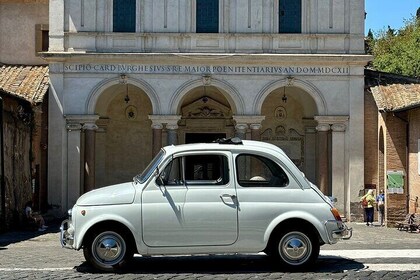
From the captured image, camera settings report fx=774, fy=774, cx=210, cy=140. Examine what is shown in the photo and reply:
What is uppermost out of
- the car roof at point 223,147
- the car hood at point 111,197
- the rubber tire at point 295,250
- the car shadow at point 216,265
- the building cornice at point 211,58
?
the building cornice at point 211,58

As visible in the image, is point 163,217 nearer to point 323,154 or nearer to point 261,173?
point 261,173

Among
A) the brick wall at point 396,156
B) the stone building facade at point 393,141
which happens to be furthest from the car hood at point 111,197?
the brick wall at point 396,156

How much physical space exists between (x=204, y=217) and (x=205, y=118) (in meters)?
18.3

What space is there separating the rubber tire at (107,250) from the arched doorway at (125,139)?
17836mm

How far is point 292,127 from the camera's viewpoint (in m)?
28.1

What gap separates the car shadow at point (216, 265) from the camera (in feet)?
33.6

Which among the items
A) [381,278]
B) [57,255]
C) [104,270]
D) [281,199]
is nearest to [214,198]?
[281,199]

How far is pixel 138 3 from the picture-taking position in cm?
2559

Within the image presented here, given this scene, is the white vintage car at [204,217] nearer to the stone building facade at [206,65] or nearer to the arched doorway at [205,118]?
the stone building facade at [206,65]

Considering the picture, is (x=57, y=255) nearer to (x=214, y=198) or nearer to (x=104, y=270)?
(x=104, y=270)

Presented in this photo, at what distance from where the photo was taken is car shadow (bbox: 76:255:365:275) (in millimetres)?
10234

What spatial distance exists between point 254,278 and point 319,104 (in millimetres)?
16612

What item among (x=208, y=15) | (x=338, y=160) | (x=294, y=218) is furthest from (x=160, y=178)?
(x=208, y=15)

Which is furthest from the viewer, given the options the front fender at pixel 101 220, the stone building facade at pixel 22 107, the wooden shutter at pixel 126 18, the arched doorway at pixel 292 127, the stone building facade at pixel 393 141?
the arched doorway at pixel 292 127
